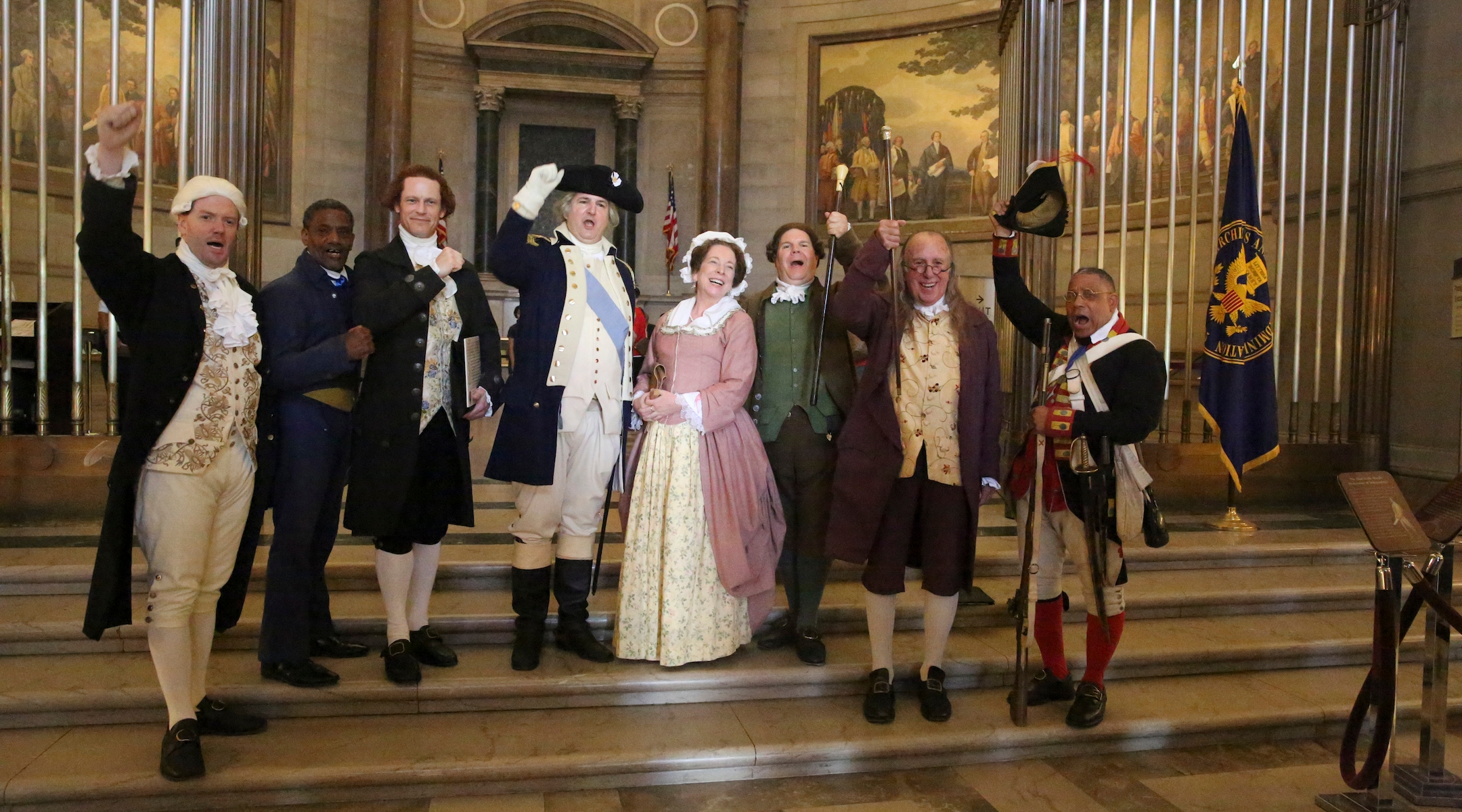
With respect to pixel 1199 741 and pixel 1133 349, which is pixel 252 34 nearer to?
pixel 1133 349

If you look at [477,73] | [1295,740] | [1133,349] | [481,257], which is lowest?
[1295,740]

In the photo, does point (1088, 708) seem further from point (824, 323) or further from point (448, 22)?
point (448, 22)

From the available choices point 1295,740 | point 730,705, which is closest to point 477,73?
point 730,705

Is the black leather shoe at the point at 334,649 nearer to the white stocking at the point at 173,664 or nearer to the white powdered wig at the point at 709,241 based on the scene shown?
the white stocking at the point at 173,664

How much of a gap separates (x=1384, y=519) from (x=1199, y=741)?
3.48 feet

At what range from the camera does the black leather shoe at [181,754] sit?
7.96 ft

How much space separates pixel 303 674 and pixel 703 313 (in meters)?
1.76

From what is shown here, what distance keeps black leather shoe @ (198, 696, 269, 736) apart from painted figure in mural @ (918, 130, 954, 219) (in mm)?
9745

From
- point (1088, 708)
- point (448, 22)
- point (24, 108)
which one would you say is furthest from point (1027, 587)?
point (448, 22)

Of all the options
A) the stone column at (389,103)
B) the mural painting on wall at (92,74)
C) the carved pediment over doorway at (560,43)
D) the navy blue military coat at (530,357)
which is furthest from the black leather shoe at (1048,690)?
the carved pediment over doorway at (560,43)

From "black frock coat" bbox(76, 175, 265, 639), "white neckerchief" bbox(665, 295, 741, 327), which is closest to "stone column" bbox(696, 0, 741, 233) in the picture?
"white neckerchief" bbox(665, 295, 741, 327)

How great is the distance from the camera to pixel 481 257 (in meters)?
11.2

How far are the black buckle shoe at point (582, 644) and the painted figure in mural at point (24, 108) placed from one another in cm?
791

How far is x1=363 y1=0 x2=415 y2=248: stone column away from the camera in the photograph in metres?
10.3
